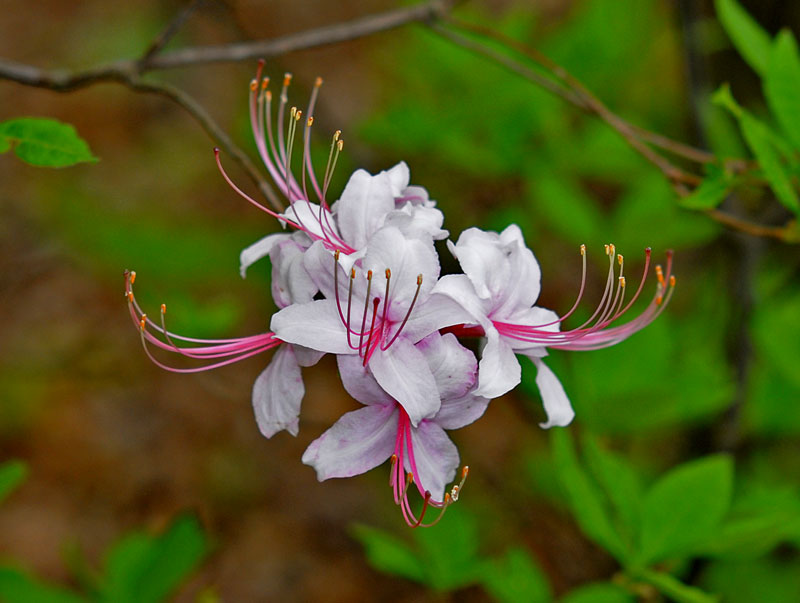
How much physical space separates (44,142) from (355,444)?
52 cm

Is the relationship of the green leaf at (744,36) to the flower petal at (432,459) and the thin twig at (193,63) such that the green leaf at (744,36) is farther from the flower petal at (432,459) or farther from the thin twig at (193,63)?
the flower petal at (432,459)

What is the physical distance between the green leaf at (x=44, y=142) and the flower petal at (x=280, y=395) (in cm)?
33

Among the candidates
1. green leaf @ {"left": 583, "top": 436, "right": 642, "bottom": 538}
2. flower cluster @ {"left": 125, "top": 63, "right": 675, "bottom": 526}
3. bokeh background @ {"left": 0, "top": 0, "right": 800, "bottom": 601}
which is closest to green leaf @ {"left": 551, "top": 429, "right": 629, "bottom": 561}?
green leaf @ {"left": 583, "top": 436, "right": 642, "bottom": 538}

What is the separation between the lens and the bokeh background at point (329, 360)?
1803 mm

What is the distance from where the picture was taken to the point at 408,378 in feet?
2.97

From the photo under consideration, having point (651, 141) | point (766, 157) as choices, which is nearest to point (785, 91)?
point (766, 157)

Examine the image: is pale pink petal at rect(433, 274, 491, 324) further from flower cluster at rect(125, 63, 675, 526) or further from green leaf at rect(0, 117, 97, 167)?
green leaf at rect(0, 117, 97, 167)

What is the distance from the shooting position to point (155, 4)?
3.89m

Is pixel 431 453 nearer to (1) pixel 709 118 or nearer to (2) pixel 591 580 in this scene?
(2) pixel 591 580

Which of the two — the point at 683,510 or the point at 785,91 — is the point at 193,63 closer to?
the point at 785,91

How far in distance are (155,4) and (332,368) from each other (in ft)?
6.77

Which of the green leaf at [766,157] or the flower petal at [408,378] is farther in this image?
the green leaf at [766,157]

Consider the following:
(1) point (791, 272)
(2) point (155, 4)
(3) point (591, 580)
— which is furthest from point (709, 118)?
(2) point (155, 4)

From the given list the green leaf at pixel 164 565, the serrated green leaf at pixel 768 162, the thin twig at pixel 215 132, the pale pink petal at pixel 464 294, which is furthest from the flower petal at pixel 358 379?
the green leaf at pixel 164 565
